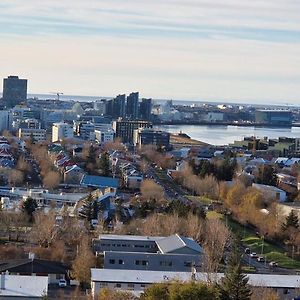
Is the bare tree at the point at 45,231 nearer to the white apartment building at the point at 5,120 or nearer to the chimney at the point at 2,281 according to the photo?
the chimney at the point at 2,281

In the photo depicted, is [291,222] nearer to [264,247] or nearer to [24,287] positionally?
[264,247]

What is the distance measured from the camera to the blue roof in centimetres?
1077

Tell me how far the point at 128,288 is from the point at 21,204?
337cm

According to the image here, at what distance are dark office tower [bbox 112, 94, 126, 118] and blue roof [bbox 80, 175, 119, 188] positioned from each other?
1759 centimetres

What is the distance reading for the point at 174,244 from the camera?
20.8ft

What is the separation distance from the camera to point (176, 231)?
7258mm

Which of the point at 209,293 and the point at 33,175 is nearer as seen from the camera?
the point at 209,293

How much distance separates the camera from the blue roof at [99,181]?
35.3 feet

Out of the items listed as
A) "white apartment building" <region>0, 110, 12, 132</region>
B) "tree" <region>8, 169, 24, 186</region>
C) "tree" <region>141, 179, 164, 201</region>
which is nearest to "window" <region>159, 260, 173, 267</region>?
"tree" <region>141, 179, 164, 201</region>

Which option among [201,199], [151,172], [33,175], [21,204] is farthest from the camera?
[151,172]

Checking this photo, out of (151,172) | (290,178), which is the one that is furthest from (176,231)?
(151,172)

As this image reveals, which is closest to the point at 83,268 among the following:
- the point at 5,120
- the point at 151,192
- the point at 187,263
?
the point at 187,263

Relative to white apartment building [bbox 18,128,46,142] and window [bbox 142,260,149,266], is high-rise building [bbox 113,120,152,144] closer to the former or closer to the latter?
white apartment building [bbox 18,128,46,142]

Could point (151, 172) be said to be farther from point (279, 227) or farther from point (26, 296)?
point (26, 296)
